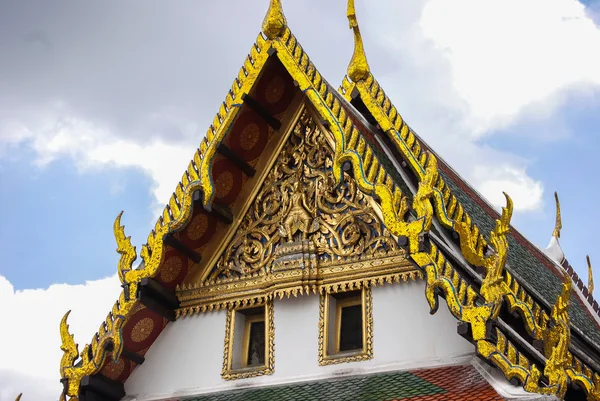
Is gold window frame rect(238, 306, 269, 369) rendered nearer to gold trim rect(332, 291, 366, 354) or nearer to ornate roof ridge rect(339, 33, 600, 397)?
gold trim rect(332, 291, 366, 354)

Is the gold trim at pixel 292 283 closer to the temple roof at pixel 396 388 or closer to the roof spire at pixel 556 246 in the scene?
the temple roof at pixel 396 388

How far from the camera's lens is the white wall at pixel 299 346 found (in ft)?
24.8

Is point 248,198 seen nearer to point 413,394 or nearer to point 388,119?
point 388,119

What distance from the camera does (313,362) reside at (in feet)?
25.9

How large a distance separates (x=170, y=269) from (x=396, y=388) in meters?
2.35

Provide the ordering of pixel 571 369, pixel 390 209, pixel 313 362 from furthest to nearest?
pixel 313 362
pixel 390 209
pixel 571 369

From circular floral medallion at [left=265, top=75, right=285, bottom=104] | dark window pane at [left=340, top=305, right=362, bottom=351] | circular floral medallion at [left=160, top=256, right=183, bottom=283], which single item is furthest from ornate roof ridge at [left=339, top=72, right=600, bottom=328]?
circular floral medallion at [left=160, top=256, right=183, bottom=283]

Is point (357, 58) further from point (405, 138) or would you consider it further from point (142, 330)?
point (142, 330)

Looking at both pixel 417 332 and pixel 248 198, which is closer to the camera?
pixel 417 332

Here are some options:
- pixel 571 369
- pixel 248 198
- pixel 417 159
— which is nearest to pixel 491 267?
pixel 571 369

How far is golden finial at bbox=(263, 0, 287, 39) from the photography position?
8.50 metres

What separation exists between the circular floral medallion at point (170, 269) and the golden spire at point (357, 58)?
215cm

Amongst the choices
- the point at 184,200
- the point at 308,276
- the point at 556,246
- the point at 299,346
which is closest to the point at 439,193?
the point at 308,276

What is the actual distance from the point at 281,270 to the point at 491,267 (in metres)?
1.95
